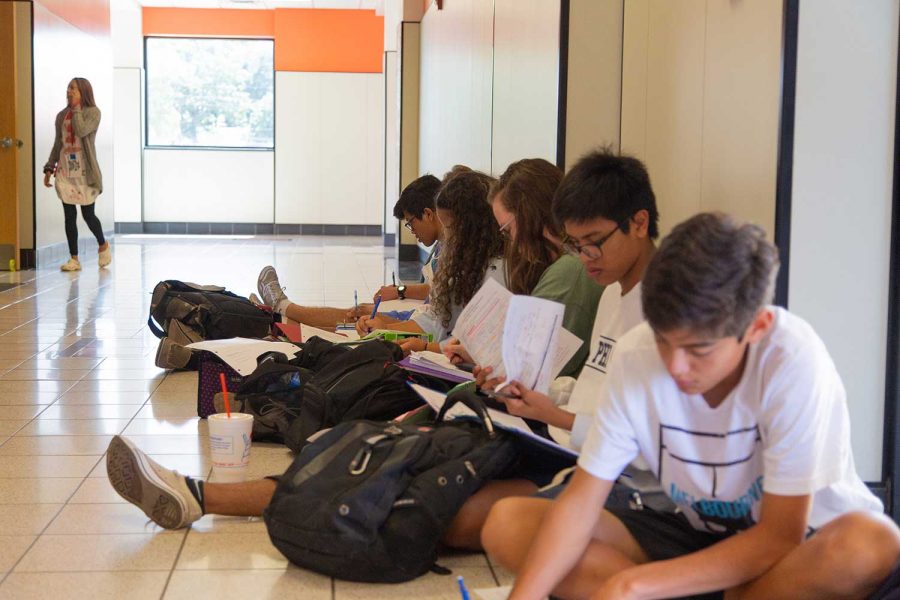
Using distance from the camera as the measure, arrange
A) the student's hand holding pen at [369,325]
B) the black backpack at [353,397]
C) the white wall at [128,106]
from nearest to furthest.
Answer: the black backpack at [353,397] → the student's hand holding pen at [369,325] → the white wall at [128,106]

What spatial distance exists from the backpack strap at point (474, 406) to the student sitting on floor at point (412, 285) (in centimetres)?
188

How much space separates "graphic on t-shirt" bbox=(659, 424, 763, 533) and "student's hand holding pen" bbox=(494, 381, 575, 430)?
520 millimetres

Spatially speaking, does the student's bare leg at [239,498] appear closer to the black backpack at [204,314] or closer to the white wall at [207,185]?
the black backpack at [204,314]

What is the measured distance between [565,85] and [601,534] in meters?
2.37

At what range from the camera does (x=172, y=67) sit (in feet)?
57.7

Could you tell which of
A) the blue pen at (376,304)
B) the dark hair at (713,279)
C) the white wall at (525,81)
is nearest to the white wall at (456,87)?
→ the white wall at (525,81)

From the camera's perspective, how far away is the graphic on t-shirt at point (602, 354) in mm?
2375

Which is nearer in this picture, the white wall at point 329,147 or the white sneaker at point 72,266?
the white sneaker at point 72,266

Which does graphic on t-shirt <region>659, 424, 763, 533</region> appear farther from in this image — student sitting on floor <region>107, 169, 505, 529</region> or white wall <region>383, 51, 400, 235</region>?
white wall <region>383, 51, 400, 235</region>

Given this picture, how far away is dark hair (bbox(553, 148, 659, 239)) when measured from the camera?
2.34 m

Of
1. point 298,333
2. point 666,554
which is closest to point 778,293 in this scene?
point 666,554

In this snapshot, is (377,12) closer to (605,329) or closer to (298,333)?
(298,333)

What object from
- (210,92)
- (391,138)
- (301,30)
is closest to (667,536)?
(391,138)

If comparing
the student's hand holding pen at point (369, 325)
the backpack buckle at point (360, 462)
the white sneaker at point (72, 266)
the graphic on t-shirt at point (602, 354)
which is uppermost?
the graphic on t-shirt at point (602, 354)
